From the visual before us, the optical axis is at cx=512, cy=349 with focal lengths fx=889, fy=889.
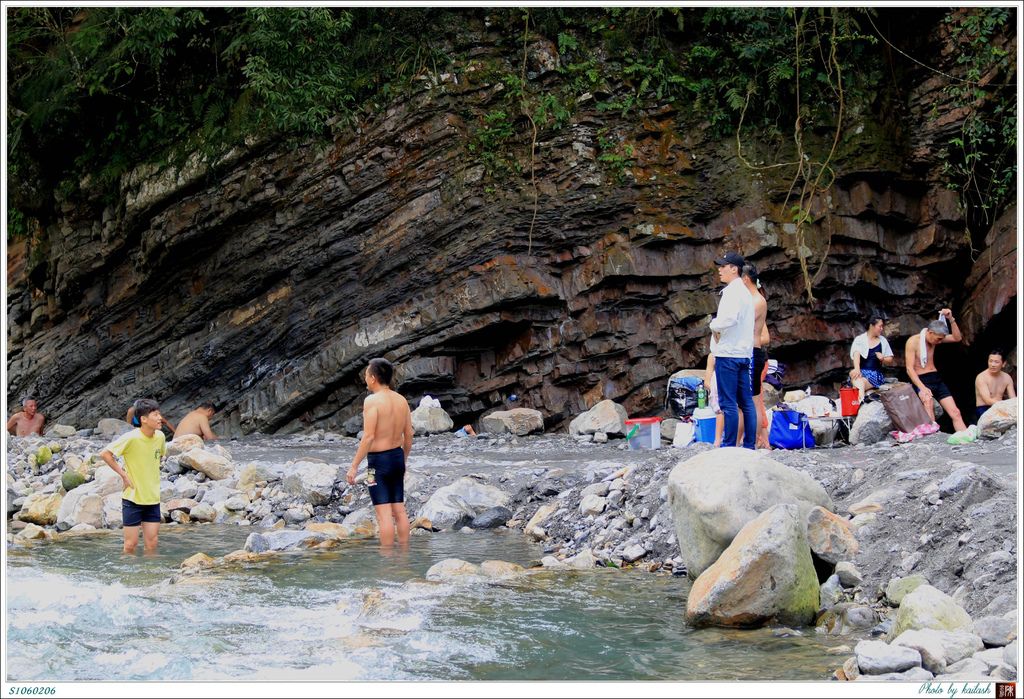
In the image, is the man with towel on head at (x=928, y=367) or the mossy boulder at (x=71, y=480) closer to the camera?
the man with towel on head at (x=928, y=367)

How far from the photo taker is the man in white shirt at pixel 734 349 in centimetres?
823

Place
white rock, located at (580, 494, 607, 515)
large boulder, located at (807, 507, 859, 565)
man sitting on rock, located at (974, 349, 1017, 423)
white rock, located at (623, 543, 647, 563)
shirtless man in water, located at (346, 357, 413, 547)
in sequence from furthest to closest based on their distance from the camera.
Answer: man sitting on rock, located at (974, 349, 1017, 423) < white rock, located at (580, 494, 607, 515) < shirtless man in water, located at (346, 357, 413, 547) < white rock, located at (623, 543, 647, 563) < large boulder, located at (807, 507, 859, 565)

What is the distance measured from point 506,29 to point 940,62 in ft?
26.8

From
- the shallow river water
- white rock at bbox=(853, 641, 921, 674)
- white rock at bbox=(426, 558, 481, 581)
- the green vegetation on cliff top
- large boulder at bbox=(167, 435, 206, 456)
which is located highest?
the green vegetation on cliff top

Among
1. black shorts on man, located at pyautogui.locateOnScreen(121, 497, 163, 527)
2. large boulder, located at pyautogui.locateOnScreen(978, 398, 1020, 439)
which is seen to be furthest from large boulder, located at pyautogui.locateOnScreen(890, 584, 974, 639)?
black shorts on man, located at pyautogui.locateOnScreen(121, 497, 163, 527)

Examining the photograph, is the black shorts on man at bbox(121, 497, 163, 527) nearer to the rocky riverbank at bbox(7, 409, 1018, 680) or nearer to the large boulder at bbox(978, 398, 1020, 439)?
the rocky riverbank at bbox(7, 409, 1018, 680)

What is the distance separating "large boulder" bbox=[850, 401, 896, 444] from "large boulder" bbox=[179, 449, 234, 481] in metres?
7.99

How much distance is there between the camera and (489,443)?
14461 mm

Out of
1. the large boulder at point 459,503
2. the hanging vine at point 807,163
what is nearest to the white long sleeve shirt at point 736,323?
the large boulder at point 459,503

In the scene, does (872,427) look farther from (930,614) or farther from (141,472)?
(141,472)

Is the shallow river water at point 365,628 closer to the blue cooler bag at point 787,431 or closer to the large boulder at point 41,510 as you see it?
the large boulder at point 41,510

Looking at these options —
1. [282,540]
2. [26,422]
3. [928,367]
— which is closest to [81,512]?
[282,540]

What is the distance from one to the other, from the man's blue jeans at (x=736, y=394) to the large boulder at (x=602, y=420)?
5976 mm

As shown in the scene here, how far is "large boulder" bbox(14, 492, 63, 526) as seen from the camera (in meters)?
10.4
